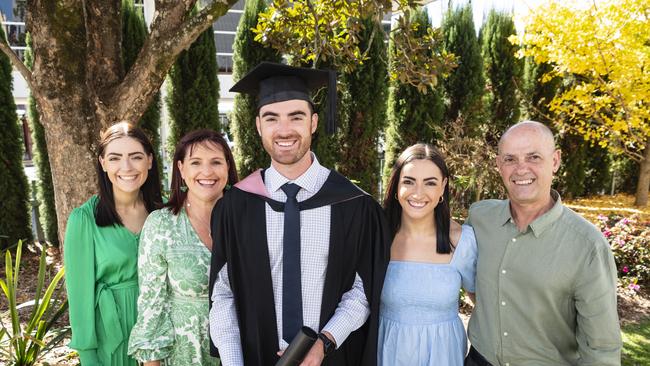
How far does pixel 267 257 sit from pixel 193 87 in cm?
555

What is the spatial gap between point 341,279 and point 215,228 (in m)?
0.61

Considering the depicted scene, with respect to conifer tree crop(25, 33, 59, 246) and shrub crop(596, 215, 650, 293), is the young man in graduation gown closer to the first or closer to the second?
shrub crop(596, 215, 650, 293)

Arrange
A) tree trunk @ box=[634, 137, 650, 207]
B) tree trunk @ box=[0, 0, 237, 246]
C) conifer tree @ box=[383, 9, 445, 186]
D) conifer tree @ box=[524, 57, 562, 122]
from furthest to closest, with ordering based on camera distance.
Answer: conifer tree @ box=[524, 57, 562, 122] < tree trunk @ box=[634, 137, 650, 207] < conifer tree @ box=[383, 9, 445, 186] < tree trunk @ box=[0, 0, 237, 246]

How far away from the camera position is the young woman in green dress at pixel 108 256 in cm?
226

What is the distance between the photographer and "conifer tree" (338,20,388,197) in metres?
7.87

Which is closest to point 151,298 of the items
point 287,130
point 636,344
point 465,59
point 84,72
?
point 287,130

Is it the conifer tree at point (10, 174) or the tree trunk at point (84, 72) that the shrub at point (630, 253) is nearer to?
the tree trunk at point (84, 72)

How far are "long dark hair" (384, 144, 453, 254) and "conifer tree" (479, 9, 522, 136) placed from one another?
7351 mm

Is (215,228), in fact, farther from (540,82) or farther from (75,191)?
(540,82)

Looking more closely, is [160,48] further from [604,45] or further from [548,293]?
[604,45]

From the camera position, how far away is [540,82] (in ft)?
31.5

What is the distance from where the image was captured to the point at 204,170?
2.22 m

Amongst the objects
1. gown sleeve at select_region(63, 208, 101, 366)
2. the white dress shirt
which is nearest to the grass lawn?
the white dress shirt

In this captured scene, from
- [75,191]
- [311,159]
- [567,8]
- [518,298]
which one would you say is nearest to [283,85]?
[311,159]
